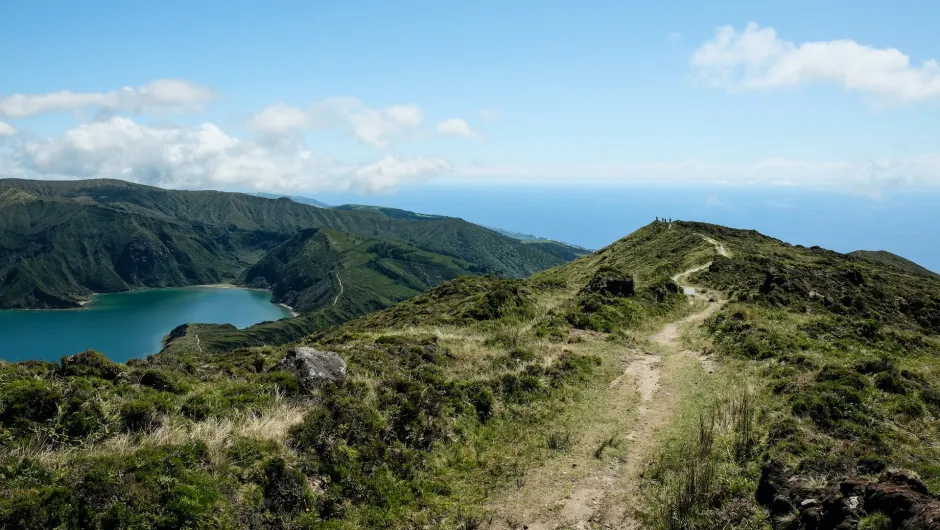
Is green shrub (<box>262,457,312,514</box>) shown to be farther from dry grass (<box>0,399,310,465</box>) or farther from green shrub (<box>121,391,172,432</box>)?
green shrub (<box>121,391,172,432</box>)

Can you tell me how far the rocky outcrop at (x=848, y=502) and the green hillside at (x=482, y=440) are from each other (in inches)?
1.6

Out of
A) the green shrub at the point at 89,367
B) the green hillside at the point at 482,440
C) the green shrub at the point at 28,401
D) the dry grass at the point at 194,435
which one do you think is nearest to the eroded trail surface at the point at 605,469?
the green hillside at the point at 482,440

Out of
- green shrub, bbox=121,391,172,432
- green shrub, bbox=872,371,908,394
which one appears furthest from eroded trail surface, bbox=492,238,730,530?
green shrub, bbox=121,391,172,432

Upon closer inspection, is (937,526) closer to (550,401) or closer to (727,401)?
(727,401)

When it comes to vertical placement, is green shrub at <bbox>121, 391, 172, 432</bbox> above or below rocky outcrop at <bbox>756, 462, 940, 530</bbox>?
below

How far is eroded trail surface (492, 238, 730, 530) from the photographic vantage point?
11203 millimetres

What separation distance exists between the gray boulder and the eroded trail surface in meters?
7.14

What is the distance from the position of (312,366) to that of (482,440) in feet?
20.4

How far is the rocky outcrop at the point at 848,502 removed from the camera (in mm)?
7387

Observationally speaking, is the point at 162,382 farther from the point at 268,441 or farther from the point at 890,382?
the point at 890,382

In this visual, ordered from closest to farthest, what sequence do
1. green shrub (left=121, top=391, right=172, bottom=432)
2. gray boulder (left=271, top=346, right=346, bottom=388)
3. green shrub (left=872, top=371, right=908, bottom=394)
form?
green shrub (left=121, top=391, right=172, bottom=432) → gray boulder (left=271, top=346, right=346, bottom=388) → green shrub (left=872, top=371, right=908, bottom=394)

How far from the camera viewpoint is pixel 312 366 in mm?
16016

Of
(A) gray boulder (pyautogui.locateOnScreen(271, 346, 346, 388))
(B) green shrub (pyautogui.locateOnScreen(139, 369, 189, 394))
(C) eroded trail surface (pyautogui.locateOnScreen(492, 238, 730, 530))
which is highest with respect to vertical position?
(A) gray boulder (pyautogui.locateOnScreen(271, 346, 346, 388))

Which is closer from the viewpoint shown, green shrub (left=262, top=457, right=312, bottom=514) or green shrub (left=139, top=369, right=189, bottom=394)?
green shrub (left=262, top=457, right=312, bottom=514)
